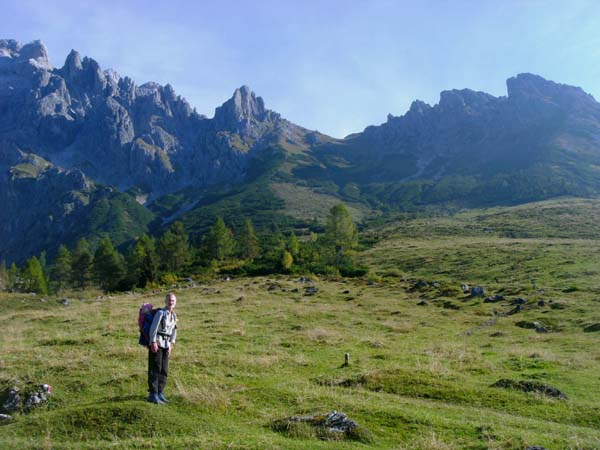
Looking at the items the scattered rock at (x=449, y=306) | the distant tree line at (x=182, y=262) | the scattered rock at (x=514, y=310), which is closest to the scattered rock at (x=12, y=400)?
the scattered rock at (x=514, y=310)

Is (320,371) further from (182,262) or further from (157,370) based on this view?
(182,262)

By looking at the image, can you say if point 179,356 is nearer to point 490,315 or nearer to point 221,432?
point 221,432

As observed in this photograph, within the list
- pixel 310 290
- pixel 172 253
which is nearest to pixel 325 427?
pixel 310 290

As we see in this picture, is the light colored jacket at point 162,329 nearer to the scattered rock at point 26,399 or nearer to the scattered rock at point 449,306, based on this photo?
the scattered rock at point 26,399

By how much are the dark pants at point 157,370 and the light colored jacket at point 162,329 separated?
249mm

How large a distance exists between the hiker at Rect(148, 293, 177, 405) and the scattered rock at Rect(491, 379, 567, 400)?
12108 mm

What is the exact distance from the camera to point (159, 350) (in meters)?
12.2

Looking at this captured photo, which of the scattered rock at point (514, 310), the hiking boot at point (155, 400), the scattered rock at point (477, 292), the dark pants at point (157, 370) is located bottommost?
the scattered rock at point (514, 310)

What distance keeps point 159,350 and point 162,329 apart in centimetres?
62

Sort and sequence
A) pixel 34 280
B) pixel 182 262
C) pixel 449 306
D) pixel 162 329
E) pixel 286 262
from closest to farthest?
pixel 162 329 < pixel 449 306 < pixel 286 262 < pixel 34 280 < pixel 182 262

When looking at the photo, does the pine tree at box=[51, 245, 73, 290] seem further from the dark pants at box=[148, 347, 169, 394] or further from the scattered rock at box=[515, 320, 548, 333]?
the dark pants at box=[148, 347, 169, 394]

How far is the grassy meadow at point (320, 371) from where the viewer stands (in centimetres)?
1012

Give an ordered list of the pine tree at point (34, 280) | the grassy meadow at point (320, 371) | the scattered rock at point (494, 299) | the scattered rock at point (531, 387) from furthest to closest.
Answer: the pine tree at point (34, 280)
the scattered rock at point (494, 299)
the scattered rock at point (531, 387)
the grassy meadow at point (320, 371)

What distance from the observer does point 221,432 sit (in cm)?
1001
